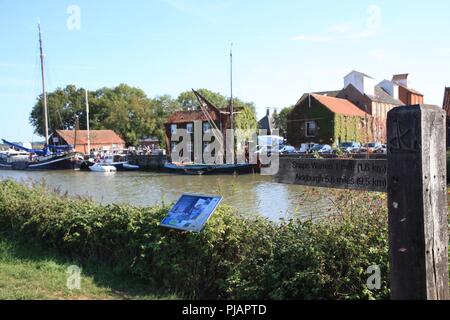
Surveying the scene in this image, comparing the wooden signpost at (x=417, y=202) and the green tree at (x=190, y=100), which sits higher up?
the green tree at (x=190, y=100)

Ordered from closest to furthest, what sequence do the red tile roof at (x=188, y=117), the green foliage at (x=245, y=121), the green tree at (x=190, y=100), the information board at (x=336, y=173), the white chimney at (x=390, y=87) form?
the information board at (x=336, y=173) → the green foliage at (x=245, y=121) → the red tile roof at (x=188, y=117) → the white chimney at (x=390, y=87) → the green tree at (x=190, y=100)

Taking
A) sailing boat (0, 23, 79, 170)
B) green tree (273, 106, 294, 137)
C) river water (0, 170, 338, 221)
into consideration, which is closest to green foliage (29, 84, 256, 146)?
green tree (273, 106, 294, 137)

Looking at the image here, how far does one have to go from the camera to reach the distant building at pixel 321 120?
181 feet

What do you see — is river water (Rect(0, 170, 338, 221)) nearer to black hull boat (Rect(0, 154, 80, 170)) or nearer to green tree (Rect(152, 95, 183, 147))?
black hull boat (Rect(0, 154, 80, 170))

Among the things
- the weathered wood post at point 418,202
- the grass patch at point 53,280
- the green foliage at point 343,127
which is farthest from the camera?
the green foliage at point 343,127

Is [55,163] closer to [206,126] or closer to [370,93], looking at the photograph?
[206,126]

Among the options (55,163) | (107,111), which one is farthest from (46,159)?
(107,111)

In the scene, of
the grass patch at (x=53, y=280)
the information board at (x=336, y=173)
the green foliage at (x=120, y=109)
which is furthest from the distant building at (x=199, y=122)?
the information board at (x=336, y=173)

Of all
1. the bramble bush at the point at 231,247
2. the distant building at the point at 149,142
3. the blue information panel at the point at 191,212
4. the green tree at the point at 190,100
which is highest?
the green tree at the point at 190,100

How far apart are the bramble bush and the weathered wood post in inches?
59.1

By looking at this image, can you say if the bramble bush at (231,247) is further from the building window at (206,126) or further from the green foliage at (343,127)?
the building window at (206,126)
